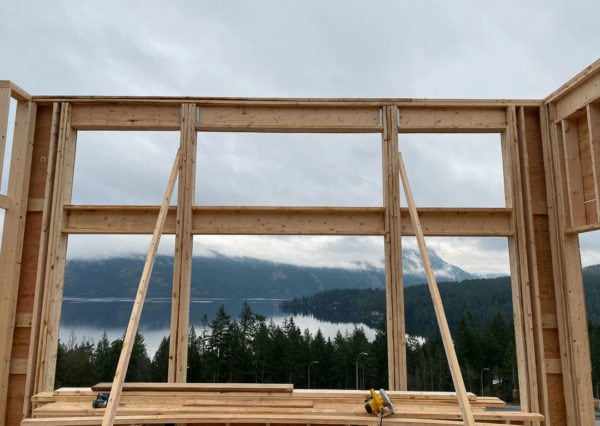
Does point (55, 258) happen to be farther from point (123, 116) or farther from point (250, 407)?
point (250, 407)

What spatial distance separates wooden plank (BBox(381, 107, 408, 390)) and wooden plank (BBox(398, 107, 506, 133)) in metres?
0.27

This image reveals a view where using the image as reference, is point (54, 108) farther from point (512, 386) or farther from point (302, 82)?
point (512, 386)

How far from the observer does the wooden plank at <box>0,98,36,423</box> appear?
5523 millimetres

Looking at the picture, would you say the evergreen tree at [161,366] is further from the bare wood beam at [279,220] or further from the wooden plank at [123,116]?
the wooden plank at [123,116]

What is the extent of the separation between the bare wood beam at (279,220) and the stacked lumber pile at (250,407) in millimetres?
2241

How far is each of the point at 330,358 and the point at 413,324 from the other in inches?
1125

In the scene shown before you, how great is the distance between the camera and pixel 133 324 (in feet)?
13.6

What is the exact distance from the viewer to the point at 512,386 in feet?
164

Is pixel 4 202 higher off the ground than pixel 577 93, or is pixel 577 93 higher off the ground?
pixel 577 93

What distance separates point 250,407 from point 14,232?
177 inches

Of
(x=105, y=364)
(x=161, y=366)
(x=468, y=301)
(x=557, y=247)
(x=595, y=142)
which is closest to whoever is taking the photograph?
(x=595, y=142)

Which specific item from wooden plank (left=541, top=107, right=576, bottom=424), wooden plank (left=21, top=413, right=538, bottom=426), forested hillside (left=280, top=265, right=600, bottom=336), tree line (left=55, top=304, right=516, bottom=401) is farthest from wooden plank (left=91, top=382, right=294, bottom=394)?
forested hillside (left=280, top=265, right=600, bottom=336)

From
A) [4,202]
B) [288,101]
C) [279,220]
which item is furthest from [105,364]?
[288,101]

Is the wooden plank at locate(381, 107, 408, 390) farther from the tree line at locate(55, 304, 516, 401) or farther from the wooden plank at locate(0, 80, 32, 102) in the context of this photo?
the tree line at locate(55, 304, 516, 401)
